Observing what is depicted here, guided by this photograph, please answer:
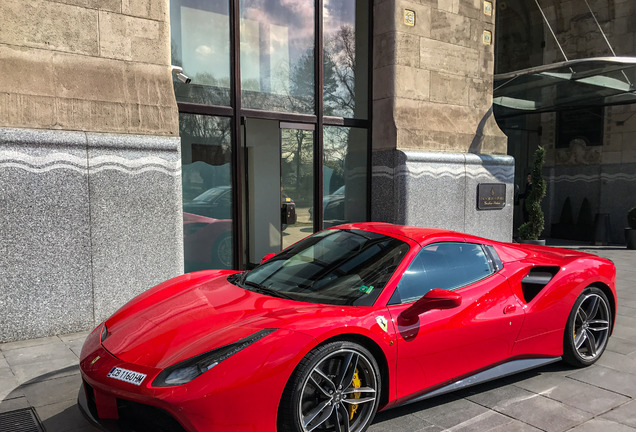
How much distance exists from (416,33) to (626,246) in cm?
830

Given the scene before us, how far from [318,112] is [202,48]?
2.10 meters

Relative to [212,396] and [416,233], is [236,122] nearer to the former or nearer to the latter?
[416,233]

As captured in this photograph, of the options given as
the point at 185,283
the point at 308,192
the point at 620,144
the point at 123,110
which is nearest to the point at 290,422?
the point at 185,283

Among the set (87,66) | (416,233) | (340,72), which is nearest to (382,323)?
(416,233)

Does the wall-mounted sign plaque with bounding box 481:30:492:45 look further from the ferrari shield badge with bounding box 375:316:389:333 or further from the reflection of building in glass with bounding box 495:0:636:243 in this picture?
the ferrari shield badge with bounding box 375:316:389:333

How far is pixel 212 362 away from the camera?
2555 mm

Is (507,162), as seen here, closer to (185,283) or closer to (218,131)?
(218,131)

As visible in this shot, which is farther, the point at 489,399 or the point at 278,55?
the point at 278,55

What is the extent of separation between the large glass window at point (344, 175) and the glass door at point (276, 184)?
0.32 meters

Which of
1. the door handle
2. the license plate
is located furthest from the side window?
the license plate

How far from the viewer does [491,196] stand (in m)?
9.66

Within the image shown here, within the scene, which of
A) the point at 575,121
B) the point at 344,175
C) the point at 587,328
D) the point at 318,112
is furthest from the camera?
the point at 575,121

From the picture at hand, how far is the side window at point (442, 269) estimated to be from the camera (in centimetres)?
338

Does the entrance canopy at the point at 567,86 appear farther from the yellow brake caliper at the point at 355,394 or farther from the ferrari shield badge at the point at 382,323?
the yellow brake caliper at the point at 355,394
